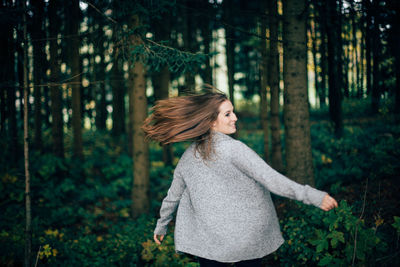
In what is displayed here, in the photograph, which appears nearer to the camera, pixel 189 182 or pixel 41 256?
pixel 189 182

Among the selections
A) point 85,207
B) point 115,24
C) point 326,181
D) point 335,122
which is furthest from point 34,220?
point 335,122

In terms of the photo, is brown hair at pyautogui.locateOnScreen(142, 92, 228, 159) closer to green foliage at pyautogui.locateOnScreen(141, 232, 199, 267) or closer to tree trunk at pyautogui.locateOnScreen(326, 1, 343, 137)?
green foliage at pyautogui.locateOnScreen(141, 232, 199, 267)

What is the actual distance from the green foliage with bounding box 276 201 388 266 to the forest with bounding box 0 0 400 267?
15 mm

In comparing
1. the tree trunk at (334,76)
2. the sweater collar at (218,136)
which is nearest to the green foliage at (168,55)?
the sweater collar at (218,136)

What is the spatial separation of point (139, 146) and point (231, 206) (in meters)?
4.69

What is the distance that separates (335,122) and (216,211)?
7592mm

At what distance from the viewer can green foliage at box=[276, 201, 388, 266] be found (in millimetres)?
2887

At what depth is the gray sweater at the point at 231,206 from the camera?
222 cm

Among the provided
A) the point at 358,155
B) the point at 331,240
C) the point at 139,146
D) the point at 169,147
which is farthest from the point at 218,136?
the point at 169,147

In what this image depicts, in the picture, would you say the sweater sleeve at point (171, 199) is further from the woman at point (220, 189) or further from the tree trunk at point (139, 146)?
the tree trunk at point (139, 146)

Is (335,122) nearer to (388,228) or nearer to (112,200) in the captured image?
(388,228)

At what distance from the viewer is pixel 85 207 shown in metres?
7.71

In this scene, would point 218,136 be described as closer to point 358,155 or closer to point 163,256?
point 163,256

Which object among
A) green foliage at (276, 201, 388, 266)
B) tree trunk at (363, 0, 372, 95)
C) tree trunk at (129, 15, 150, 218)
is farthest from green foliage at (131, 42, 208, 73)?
tree trunk at (363, 0, 372, 95)
